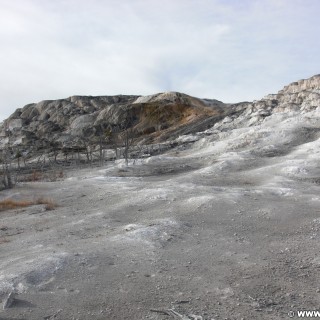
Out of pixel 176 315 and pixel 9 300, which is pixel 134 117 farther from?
pixel 176 315

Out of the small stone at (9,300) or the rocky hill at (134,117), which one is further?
the rocky hill at (134,117)

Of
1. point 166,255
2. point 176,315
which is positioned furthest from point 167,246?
point 176,315

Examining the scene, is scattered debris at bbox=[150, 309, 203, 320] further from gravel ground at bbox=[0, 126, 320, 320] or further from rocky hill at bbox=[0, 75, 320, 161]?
rocky hill at bbox=[0, 75, 320, 161]

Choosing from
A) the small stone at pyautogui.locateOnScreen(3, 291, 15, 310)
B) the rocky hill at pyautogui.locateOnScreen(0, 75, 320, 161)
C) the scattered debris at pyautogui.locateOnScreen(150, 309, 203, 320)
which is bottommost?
the scattered debris at pyautogui.locateOnScreen(150, 309, 203, 320)

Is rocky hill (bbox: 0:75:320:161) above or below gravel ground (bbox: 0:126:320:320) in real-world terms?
above

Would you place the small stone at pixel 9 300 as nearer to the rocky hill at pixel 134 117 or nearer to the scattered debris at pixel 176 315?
the scattered debris at pixel 176 315

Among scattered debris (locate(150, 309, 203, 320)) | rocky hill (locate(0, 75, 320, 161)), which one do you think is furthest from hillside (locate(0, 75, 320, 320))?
rocky hill (locate(0, 75, 320, 161))

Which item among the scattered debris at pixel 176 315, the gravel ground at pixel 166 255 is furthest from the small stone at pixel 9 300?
the scattered debris at pixel 176 315

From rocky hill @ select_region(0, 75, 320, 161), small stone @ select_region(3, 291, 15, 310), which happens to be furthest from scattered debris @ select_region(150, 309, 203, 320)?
rocky hill @ select_region(0, 75, 320, 161)

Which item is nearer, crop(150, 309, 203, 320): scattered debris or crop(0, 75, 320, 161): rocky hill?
crop(150, 309, 203, 320): scattered debris

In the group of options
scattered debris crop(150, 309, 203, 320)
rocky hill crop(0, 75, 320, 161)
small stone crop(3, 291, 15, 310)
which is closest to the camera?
scattered debris crop(150, 309, 203, 320)

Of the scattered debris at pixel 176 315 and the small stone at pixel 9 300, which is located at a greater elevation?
the small stone at pixel 9 300

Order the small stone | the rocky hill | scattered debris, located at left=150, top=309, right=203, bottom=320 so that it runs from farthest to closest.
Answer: the rocky hill < the small stone < scattered debris, located at left=150, top=309, right=203, bottom=320

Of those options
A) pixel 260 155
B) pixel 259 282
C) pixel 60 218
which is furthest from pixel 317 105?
pixel 259 282
